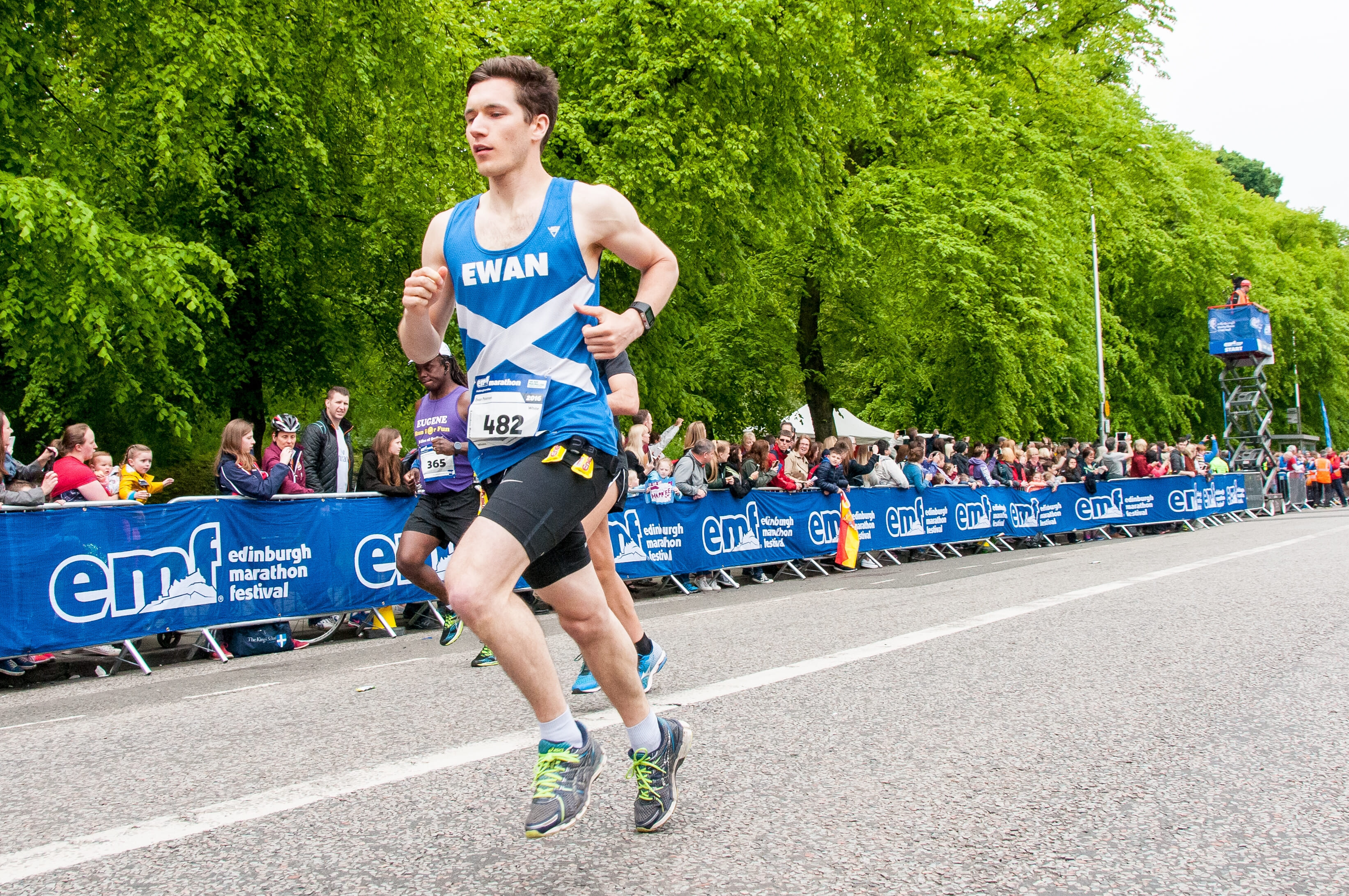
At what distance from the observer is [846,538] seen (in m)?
15.9

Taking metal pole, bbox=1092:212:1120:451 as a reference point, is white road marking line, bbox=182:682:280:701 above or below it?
below

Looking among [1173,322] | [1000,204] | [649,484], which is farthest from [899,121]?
[1173,322]

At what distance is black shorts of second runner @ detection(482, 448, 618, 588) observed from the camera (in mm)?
3238

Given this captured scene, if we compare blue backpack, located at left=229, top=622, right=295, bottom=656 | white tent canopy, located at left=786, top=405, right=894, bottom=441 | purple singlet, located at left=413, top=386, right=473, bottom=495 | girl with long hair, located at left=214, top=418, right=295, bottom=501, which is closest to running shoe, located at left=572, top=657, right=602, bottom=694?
purple singlet, located at left=413, top=386, right=473, bottom=495

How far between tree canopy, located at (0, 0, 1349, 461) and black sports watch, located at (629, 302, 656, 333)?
29.2 ft

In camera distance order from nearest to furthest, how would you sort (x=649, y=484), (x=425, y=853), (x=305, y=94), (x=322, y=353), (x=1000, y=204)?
(x=425, y=853) < (x=649, y=484) < (x=305, y=94) < (x=322, y=353) < (x=1000, y=204)

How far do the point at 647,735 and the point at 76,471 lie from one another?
7262mm

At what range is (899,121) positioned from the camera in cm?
2469

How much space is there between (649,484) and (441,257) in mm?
9487

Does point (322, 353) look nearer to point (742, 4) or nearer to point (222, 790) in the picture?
point (742, 4)

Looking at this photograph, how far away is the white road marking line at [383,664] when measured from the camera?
7.59 m

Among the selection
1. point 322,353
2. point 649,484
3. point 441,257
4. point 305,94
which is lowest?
point 649,484

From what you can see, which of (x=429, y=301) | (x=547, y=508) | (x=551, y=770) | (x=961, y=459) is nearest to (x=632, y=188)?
(x=961, y=459)

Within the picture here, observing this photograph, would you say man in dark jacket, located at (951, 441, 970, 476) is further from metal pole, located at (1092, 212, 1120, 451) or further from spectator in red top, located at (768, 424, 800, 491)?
metal pole, located at (1092, 212, 1120, 451)
